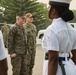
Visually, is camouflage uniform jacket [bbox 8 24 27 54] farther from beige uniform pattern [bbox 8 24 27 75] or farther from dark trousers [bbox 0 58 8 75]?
dark trousers [bbox 0 58 8 75]

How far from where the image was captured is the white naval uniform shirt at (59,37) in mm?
3445

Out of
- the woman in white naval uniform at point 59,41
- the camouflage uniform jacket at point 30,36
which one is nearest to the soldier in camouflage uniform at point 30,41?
→ the camouflage uniform jacket at point 30,36

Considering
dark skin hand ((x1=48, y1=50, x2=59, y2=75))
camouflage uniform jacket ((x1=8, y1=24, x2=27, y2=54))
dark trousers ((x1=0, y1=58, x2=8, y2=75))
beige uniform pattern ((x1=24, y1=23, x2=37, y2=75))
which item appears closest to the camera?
dark trousers ((x1=0, y1=58, x2=8, y2=75))

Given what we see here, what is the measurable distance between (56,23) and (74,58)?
0.50m

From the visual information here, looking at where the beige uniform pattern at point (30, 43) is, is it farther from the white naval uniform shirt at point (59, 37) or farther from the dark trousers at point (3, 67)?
the dark trousers at point (3, 67)

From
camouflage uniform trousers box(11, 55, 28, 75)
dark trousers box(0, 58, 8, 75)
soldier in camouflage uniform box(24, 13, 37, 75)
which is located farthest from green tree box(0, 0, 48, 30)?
dark trousers box(0, 58, 8, 75)

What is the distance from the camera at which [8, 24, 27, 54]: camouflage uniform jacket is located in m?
6.81

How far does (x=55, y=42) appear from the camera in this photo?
3.44 meters

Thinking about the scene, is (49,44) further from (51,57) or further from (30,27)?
(30,27)

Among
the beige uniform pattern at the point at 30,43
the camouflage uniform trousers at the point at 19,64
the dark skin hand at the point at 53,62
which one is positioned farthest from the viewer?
the beige uniform pattern at the point at 30,43

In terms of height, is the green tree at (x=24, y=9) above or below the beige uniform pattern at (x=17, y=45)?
above

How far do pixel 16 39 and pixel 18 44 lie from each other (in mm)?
121

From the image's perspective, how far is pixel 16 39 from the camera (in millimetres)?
6898

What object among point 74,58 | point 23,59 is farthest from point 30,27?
point 74,58
